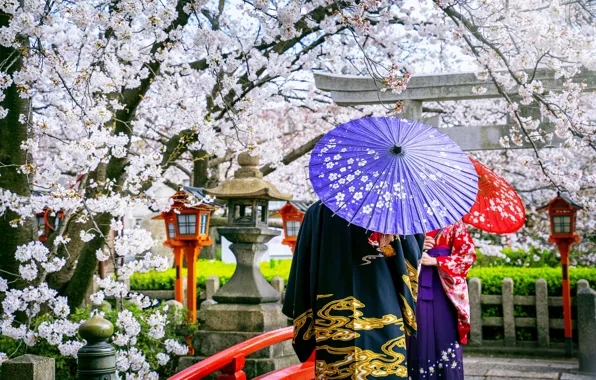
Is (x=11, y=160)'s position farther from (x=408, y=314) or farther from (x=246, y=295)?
(x=408, y=314)

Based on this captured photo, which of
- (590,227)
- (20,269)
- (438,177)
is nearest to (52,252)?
(20,269)

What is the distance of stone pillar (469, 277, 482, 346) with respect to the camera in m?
10.4

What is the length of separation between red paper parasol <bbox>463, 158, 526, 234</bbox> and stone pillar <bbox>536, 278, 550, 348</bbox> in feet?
21.4

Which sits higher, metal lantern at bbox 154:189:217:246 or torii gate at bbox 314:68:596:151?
torii gate at bbox 314:68:596:151

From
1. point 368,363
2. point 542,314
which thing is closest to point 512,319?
point 542,314

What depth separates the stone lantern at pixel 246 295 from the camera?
601cm

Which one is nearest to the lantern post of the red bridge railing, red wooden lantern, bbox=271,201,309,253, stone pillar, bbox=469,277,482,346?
stone pillar, bbox=469,277,482,346

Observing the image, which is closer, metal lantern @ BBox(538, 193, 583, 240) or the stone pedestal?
the stone pedestal

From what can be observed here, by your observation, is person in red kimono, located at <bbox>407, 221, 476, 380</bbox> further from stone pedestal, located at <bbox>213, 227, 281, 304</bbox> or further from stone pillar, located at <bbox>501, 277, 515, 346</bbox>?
stone pillar, located at <bbox>501, 277, 515, 346</bbox>

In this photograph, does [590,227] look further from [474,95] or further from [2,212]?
[2,212]

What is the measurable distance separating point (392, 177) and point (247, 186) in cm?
369

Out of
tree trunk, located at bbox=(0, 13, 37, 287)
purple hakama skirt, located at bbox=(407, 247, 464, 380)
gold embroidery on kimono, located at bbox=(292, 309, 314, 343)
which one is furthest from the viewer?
tree trunk, located at bbox=(0, 13, 37, 287)

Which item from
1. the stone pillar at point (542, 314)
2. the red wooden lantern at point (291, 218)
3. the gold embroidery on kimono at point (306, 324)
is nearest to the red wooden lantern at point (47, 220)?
the red wooden lantern at point (291, 218)

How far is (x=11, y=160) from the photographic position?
17.2 feet
